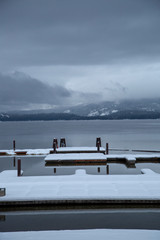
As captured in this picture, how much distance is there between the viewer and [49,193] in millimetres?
13570

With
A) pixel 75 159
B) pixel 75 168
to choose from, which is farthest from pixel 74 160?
pixel 75 168

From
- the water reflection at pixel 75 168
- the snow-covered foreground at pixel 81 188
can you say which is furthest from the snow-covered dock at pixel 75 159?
the snow-covered foreground at pixel 81 188

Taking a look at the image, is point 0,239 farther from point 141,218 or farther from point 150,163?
point 150,163

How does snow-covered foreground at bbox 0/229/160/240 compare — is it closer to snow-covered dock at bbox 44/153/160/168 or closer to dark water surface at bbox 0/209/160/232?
dark water surface at bbox 0/209/160/232

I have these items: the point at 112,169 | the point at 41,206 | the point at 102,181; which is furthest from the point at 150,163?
the point at 41,206

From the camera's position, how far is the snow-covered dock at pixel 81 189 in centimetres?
1290

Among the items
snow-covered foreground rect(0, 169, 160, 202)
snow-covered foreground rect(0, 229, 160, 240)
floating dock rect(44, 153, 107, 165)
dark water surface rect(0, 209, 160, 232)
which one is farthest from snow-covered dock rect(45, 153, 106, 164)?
snow-covered foreground rect(0, 229, 160, 240)

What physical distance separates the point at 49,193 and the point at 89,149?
18.6m

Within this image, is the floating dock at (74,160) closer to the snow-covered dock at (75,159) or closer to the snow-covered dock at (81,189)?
the snow-covered dock at (75,159)

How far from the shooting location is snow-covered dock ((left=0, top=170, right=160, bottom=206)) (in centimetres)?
1290

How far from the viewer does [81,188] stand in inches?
568

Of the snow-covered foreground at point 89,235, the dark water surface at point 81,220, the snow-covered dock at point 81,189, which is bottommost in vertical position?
the dark water surface at point 81,220

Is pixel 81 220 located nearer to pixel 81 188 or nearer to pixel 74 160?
pixel 81 188

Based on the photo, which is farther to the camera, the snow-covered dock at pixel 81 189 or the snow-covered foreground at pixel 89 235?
the snow-covered dock at pixel 81 189
